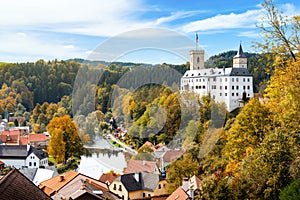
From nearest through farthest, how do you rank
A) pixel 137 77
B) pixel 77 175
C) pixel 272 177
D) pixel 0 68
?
pixel 272 177 < pixel 137 77 < pixel 77 175 < pixel 0 68

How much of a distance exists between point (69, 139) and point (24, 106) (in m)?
32.2

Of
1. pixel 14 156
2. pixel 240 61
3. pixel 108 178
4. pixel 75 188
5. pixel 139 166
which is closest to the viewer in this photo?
pixel 75 188

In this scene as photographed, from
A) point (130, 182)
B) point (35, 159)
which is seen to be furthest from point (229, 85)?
point (130, 182)

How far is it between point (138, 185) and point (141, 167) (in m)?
0.82

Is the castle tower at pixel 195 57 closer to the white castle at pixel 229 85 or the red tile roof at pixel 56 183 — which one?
the red tile roof at pixel 56 183

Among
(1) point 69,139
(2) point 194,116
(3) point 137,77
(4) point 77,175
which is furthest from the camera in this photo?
(1) point 69,139

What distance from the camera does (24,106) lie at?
52.4m

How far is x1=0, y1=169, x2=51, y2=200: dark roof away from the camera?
234 inches

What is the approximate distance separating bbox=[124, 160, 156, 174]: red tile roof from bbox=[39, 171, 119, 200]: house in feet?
5.83

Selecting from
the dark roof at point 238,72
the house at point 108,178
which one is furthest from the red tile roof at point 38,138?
the house at point 108,178

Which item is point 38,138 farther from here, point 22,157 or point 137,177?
point 137,177

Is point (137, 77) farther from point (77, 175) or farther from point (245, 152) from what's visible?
point (77, 175)

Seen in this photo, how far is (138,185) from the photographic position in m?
14.1

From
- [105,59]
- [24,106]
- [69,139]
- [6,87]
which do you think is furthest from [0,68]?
[105,59]
